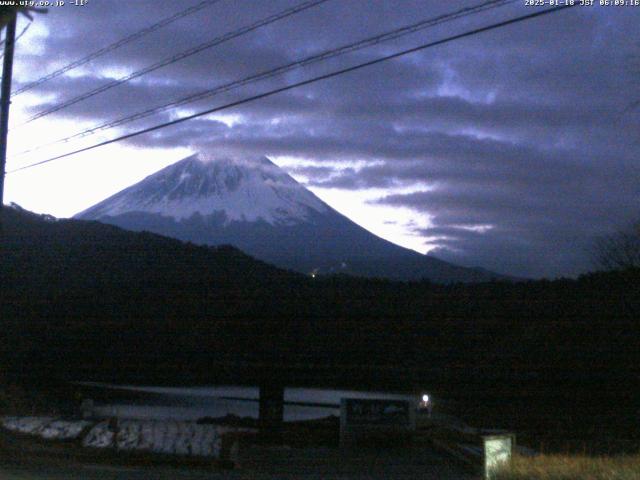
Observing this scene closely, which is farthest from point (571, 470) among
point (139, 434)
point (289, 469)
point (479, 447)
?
point (139, 434)

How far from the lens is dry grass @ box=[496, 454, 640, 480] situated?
8.48m

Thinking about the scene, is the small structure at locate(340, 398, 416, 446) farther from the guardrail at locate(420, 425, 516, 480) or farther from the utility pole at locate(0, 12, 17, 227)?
the utility pole at locate(0, 12, 17, 227)

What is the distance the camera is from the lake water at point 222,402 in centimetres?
2283

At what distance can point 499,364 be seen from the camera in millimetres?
23297

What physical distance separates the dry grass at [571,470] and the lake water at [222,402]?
12678 mm

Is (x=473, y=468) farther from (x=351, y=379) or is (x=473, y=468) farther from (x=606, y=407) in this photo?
(x=351, y=379)

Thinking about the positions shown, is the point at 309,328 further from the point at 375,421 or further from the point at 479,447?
the point at 479,447

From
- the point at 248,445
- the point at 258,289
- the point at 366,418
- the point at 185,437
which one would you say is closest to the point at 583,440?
the point at 366,418

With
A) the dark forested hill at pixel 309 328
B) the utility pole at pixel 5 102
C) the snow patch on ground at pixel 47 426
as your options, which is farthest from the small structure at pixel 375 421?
the utility pole at pixel 5 102

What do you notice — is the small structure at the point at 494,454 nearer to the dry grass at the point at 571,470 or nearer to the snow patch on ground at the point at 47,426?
the dry grass at the point at 571,470

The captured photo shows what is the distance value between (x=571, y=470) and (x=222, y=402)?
1715 centimetres

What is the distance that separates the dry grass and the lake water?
1268cm

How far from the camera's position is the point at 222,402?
24.8m

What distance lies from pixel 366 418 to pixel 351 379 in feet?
20.2
